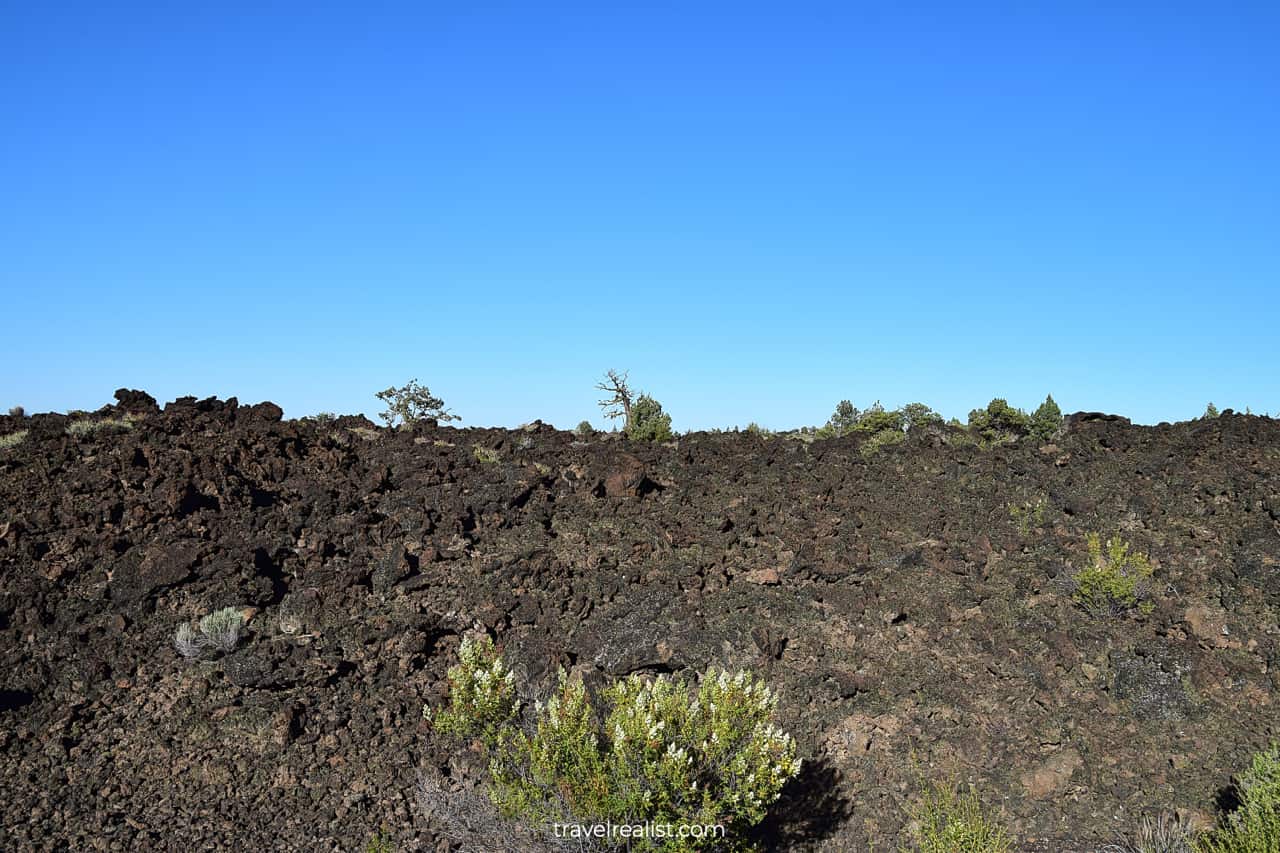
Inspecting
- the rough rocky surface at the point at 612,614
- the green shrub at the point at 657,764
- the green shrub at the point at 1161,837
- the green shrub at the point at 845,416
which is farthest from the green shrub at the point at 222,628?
the green shrub at the point at 845,416

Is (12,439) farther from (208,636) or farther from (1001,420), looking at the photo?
(1001,420)

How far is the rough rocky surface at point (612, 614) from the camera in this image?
8102mm

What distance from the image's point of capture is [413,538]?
1199 centimetres

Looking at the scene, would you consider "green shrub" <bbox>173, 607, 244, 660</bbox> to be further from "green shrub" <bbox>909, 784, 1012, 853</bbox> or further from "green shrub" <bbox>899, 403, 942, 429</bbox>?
"green shrub" <bbox>899, 403, 942, 429</bbox>

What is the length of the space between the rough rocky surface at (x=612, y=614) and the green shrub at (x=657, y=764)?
1.42 meters

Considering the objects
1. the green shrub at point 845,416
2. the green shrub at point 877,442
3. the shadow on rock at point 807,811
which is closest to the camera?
the shadow on rock at point 807,811

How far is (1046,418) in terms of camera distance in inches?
787

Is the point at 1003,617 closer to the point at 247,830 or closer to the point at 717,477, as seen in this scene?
the point at 717,477

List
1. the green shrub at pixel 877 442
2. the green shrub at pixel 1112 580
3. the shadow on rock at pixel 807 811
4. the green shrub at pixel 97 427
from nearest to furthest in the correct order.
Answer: the shadow on rock at pixel 807 811
the green shrub at pixel 1112 580
the green shrub at pixel 97 427
the green shrub at pixel 877 442

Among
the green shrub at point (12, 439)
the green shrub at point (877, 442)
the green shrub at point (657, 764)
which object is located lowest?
the green shrub at point (657, 764)

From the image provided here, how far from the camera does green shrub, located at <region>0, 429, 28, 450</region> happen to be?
13.3 meters

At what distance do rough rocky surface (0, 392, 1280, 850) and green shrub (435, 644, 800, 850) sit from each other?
4.66 ft

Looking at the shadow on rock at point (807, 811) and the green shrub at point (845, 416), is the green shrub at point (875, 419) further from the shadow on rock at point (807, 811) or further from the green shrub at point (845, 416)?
the shadow on rock at point (807, 811)

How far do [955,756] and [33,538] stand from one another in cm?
1016
